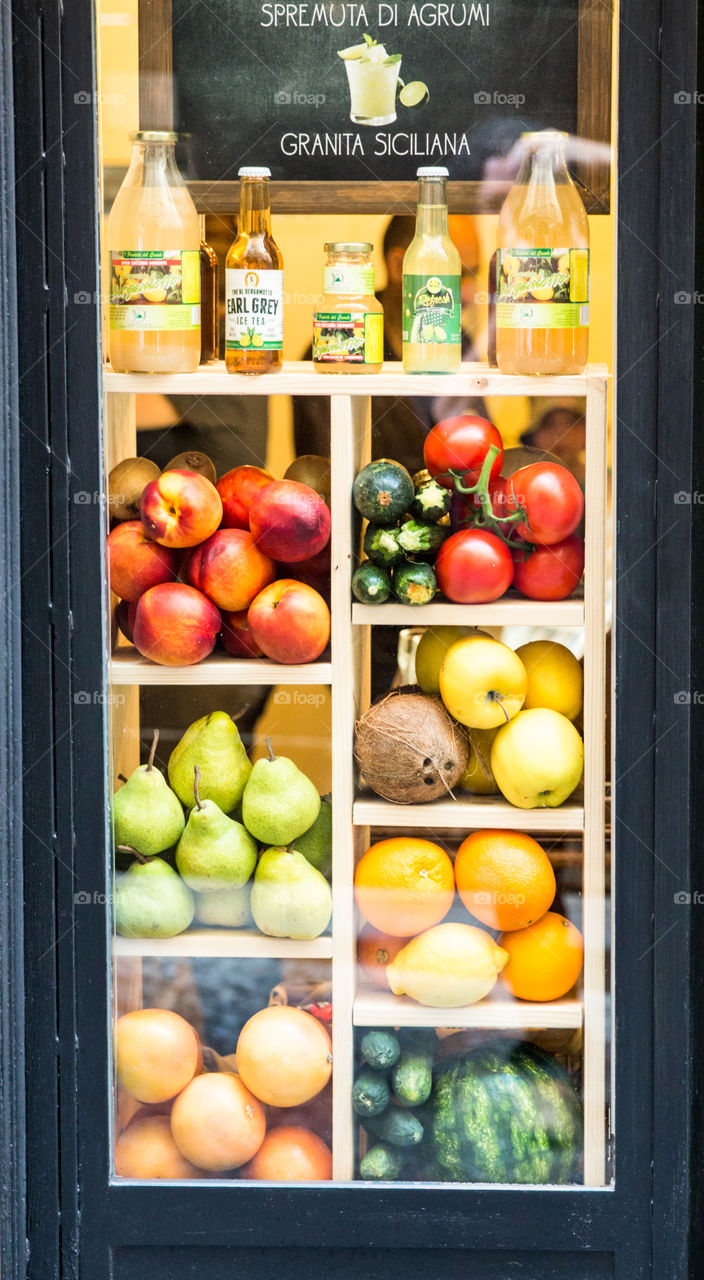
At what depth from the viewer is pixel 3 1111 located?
143 cm

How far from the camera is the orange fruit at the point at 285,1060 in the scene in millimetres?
1541

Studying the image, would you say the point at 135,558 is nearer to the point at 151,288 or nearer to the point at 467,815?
the point at 151,288

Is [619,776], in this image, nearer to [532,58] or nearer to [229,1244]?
[229,1244]

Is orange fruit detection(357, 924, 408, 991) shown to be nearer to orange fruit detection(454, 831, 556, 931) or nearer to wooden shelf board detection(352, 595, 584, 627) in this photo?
orange fruit detection(454, 831, 556, 931)

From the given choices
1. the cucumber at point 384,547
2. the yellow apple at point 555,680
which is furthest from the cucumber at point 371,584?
the yellow apple at point 555,680

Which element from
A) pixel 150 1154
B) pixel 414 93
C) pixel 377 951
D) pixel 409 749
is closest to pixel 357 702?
pixel 409 749

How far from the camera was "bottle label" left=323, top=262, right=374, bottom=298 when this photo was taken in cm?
147

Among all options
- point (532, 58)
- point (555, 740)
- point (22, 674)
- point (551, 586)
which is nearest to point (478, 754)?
point (555, 740)

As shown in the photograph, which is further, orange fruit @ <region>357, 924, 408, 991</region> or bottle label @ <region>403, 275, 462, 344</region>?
orange fruit @ <region>357, 924, 408, 991</region>

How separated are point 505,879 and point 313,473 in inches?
23.8

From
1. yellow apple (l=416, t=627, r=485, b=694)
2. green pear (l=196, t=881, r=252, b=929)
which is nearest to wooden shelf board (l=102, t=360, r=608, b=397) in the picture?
yellow apple (l=416, t=627, r=485, b=694)

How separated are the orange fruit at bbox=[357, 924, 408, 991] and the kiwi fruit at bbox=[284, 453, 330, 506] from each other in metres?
0.60

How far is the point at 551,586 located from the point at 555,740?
8.0 inches

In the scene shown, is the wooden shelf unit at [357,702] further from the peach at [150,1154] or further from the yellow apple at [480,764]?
the peach at [150,1154]
